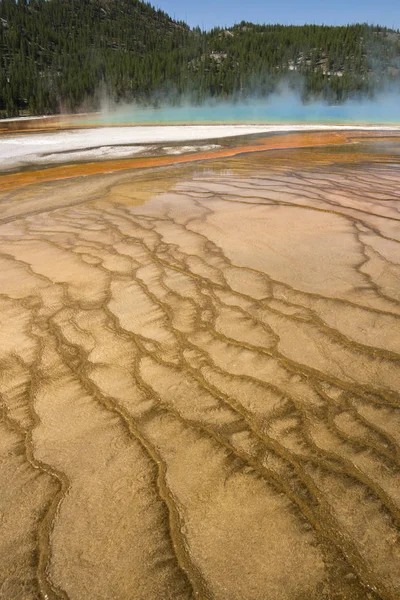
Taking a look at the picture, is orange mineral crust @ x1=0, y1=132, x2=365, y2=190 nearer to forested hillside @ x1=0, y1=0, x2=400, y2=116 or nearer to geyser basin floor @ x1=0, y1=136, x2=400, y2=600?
geyser basin floor @ x1=0, y1=136, x2=400, y2=600

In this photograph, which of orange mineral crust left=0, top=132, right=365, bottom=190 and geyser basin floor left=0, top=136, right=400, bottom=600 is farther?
orange mineral crust left=0, top=132, right=365, bottom=190

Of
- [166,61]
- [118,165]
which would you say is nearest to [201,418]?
[118,165]

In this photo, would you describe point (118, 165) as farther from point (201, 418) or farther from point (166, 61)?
point (166, 61)

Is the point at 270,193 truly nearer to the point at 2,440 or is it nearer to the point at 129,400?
the point at 129,400

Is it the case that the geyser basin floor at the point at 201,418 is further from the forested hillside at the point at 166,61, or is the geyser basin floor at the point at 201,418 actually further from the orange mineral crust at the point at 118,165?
the forested hillside at the point at 166,61

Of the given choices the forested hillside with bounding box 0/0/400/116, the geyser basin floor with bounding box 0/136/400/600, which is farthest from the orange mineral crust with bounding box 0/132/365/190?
the forested hillside with bounding box 0/0/400/116

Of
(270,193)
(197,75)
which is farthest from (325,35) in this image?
→ (270,193)

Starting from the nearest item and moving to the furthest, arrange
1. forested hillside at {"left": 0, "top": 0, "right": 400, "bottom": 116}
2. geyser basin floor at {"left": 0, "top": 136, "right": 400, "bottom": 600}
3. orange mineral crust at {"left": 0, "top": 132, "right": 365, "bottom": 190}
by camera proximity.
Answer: geyser basin floor at {"left": 0, "top": 136, "right": 400, "bottom": 600} → orange mineral crust at {"left": 0, "top": 132, "right": 365, "bottom": 190} → forested hillside at {"left": 0, "top": 0, "right": 400, "bottom": 116}
